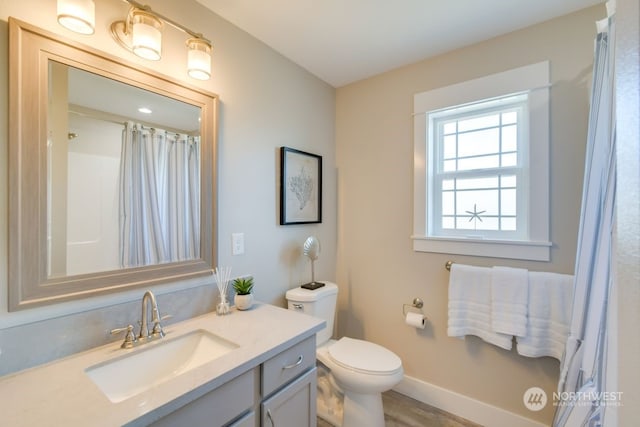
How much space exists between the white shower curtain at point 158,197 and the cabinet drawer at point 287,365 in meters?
0.66

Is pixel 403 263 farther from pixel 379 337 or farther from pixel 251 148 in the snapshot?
pixel 251 148

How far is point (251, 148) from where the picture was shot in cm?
163

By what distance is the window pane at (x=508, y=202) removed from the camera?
5.46 feet

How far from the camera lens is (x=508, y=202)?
1.68 metres

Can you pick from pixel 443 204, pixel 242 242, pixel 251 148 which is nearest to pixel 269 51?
pixel 251 148

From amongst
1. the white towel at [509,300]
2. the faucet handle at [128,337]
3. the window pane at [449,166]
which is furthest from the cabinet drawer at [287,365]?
the window pane at [449,166]

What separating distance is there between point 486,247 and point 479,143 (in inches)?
26.8

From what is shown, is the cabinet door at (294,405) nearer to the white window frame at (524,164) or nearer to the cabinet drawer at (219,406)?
the cabinet drawer at (219,406)

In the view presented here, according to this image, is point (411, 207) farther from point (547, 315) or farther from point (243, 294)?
point (243, 294)

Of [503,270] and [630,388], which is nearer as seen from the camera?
[630,388]

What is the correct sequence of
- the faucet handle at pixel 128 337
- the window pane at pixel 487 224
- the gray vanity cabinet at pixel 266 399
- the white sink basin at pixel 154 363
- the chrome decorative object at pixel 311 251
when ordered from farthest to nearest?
the chrome decorative object at pixel 311 251 < the window pane at pixel 487 224 < the faucet handle at pixel 128 337 < the white sink basin at pixel 154 363 < the gray vanity cabinet at pixel 266 399

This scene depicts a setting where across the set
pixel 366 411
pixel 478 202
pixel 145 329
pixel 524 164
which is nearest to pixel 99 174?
pixel 145 329

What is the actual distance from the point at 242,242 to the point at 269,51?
123 centimetres

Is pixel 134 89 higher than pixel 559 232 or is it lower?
higher
